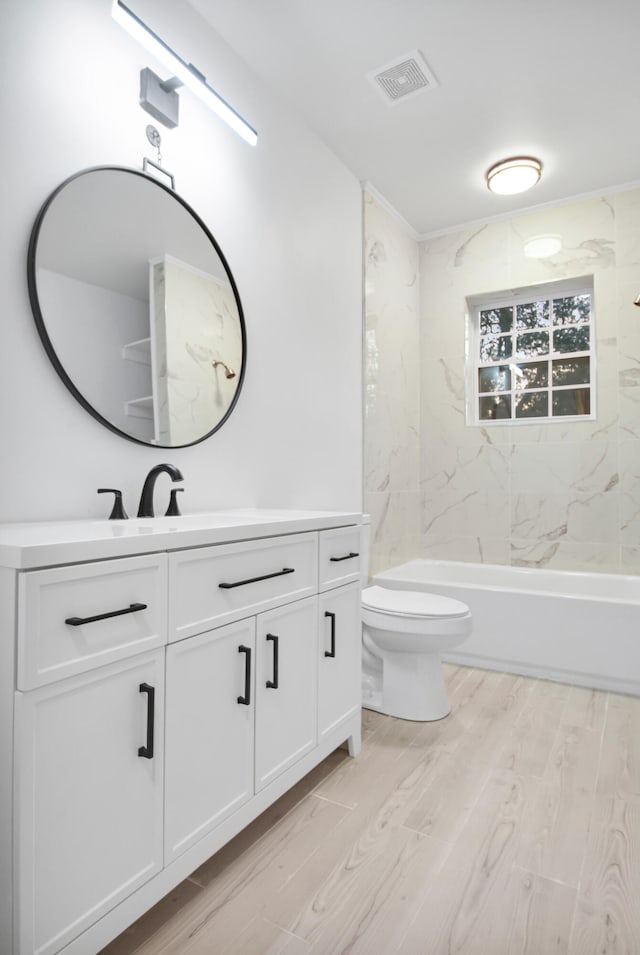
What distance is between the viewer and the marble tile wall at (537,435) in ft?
10.2

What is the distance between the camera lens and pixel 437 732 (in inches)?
80.6

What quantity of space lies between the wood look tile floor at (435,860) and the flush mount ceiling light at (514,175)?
2725 millimetres

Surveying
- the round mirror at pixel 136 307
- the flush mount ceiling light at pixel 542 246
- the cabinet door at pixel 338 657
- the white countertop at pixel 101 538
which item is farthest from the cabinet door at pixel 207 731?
the flush mount ceiling light at pixel 542 246

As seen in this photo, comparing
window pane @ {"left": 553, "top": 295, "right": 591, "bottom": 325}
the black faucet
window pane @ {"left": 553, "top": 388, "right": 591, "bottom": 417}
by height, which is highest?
window pane @ {"left": 553, "top": 295, "right": 591, "bottom": 325}

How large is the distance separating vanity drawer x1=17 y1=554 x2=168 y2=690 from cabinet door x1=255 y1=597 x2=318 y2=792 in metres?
0.37

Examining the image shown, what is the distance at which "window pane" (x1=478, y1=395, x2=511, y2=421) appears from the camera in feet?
11.8

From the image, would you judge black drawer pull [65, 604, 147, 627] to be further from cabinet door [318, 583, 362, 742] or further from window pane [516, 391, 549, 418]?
window pane [516, 391, 549, 418]

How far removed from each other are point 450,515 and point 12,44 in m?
3.12

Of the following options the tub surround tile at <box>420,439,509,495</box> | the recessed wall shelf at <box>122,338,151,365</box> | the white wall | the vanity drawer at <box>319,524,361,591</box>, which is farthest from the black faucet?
the tub surround tile at <box>420,439,509,495</box>

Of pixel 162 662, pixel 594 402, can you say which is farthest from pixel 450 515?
pixel 162 662

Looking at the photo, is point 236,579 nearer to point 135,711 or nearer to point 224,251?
point 135,711

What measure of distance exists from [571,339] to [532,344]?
24cm

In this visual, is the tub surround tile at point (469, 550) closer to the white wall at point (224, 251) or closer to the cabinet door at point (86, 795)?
the white wall at point (224, 251)

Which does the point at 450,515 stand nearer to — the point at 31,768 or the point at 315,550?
the point at 315,550
